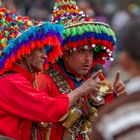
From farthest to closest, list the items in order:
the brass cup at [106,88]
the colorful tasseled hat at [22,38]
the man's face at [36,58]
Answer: the brass cup at [106,88]
the man's face at [36,58]
the colorful tasseled hat at [22,38]

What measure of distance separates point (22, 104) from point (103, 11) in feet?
57.8

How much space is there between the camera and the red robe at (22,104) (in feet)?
18.4

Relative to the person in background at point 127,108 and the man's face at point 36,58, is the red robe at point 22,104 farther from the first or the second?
the person in background at point 127,108

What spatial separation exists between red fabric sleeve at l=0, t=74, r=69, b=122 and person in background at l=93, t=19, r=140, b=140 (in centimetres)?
188

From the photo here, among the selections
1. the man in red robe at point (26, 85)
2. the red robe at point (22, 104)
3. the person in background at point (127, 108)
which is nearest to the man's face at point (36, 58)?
the man in red robe at point (26, 85)

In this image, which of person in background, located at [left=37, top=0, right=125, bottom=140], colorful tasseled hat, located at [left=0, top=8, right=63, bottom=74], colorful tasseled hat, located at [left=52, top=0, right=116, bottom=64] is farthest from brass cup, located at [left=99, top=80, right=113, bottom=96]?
colorful tasseled hat, located at [left=0, top=8, right=63, bottom=74]

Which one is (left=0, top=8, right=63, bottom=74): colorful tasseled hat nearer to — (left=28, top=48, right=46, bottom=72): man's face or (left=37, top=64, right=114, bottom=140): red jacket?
(left=28, top=48, right=46, bottom=72): man's face

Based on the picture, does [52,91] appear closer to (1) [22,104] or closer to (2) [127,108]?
(1) [22,104]

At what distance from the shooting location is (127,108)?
365cm

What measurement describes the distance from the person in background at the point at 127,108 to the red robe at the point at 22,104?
1880 mm

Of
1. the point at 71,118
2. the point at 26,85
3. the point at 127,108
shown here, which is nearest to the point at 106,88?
the point at 71,118

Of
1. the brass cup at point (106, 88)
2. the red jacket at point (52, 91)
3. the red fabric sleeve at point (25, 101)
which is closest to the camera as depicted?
the red fabric sleeve at point (25, 101)

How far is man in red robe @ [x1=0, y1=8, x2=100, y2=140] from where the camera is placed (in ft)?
18.5

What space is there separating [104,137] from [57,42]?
7.72ft
